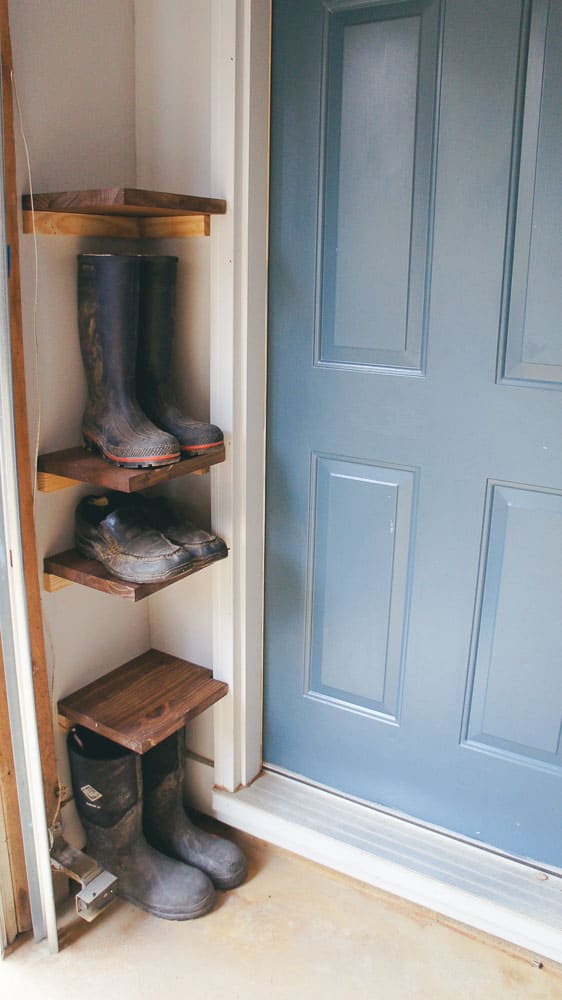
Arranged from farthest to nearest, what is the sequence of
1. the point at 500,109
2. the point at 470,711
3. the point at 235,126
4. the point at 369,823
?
the point at 369,823
the point at 470,711
the point at 235,126
the point at 500,109

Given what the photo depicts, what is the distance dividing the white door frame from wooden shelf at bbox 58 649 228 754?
8 cm

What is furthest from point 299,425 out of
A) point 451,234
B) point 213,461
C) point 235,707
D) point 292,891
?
point 292,891

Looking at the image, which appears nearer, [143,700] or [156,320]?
[156,320]

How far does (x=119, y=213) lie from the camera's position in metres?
1.46

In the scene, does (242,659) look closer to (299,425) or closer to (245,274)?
(299,425)

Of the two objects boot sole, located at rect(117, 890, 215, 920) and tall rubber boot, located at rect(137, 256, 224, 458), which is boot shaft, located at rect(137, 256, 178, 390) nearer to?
tall rubber boot, located at rect(137, 256, 224, 458)

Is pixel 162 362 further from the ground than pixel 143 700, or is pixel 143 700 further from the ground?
pixel 162 362

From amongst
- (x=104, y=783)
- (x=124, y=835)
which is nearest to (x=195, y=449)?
(x=104, y=783)

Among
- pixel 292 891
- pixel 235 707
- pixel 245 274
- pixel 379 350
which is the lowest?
pixel 292 891

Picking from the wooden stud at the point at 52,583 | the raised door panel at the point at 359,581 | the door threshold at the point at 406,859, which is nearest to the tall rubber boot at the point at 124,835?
the door threshold at the point at 406,859

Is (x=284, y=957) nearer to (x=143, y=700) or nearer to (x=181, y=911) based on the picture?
(x=181, y=911)

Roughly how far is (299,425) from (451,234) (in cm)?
45

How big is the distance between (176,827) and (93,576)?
0.59 m

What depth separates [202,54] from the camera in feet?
4.70
